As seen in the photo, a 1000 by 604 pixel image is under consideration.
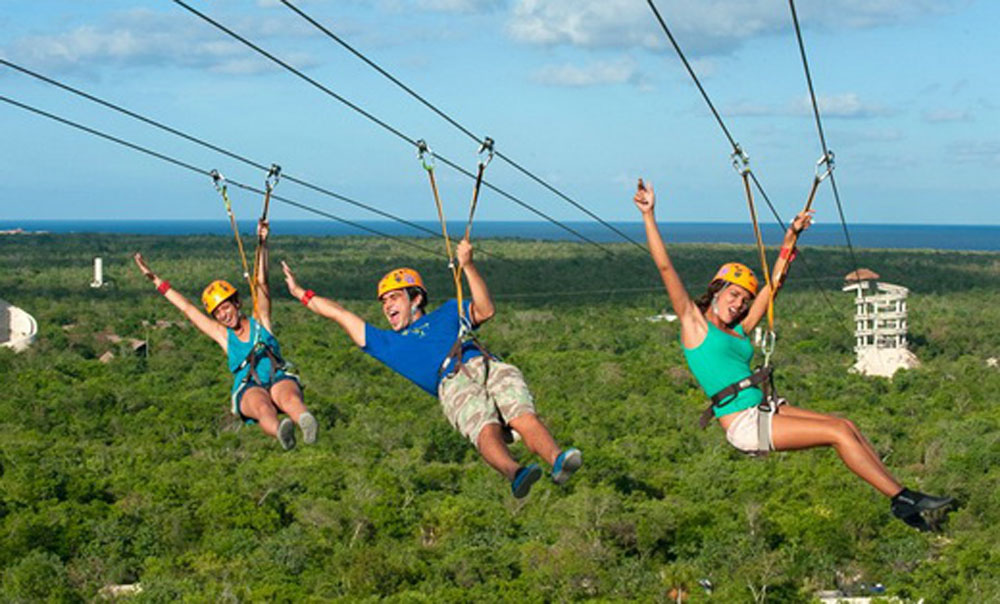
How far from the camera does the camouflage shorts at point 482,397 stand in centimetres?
1273

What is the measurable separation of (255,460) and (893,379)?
103ft

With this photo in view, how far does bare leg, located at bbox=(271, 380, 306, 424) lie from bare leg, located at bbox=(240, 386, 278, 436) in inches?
3.3

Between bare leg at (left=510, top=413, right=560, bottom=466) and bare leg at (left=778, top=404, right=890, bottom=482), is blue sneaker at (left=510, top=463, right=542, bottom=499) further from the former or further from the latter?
bare leg at (left=778, top=404, right=890, bottom=482)

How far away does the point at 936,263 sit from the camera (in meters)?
157

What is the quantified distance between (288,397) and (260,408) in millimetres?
290

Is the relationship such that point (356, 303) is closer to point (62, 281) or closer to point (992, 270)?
point (62, 281)

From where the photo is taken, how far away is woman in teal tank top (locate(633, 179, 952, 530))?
11758 mm

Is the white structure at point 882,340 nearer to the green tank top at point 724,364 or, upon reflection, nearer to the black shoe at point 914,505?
the green tank top at point 724,364

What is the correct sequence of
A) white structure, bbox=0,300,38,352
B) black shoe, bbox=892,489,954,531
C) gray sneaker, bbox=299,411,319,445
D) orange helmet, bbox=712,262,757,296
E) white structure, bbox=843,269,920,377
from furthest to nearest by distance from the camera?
white structure, bbox=0,300,38,352
white structure, bbox=843,269,920,377
gray sneaker, bbox=299,411,319,445
orange helmet, bbox=712,262,757,296
black shoe, bbox=892,489,954,531

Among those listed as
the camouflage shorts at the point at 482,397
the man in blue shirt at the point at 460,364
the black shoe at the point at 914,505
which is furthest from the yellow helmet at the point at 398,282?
the black shoe at the point at 914,505

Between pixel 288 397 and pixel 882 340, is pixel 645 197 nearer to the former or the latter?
pixel 288 397

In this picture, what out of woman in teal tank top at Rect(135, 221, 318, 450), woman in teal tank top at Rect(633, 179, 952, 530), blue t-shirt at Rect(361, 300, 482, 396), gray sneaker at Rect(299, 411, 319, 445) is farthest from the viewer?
woman in teal tank top at Rect(135, 221, 318, 450)

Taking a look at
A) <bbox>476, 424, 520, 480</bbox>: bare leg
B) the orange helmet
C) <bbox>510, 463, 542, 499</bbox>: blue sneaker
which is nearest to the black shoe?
the orange helmet

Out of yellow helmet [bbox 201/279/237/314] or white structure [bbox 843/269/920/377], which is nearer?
yellow helmet [bbox 201/279/237/314]
